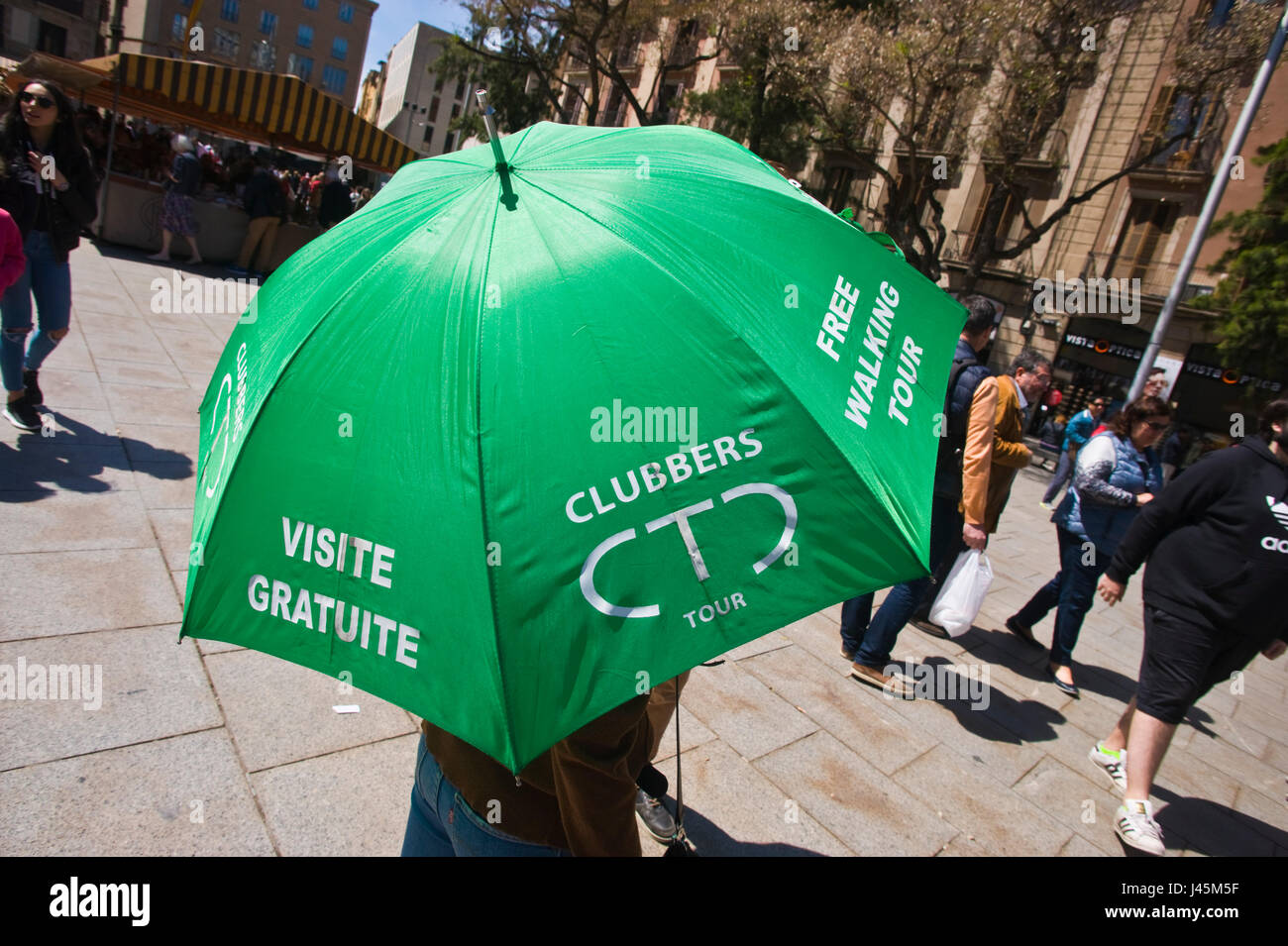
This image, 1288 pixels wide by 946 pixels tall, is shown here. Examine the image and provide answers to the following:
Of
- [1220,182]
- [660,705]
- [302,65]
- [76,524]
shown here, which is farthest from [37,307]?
[302,65]

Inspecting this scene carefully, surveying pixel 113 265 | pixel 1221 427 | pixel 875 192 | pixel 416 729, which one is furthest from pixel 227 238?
pixel 1221 427

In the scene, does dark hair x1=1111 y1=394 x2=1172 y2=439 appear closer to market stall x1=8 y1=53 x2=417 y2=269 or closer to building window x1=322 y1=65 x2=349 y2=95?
market stall x1=8 y1=53 x2=417 y2=269

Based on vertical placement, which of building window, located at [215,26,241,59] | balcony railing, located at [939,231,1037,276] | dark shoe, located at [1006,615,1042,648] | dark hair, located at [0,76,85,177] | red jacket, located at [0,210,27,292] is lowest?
dark shoe, located at [1006,615,1042,648]

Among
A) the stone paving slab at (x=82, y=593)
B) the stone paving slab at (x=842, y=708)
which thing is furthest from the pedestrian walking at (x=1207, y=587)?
the stone paving slab at (x=82, y=593)

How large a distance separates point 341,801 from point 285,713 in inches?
22.0

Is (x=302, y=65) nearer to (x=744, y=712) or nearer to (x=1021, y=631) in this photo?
(x=1021, y=631)

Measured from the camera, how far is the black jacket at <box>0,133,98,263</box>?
4207 millimetres

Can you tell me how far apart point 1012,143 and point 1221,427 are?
392 inches

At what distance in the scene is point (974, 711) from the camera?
409 centimetres

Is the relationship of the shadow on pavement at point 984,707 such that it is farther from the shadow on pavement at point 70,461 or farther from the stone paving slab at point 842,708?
the shadow on pavement at point 70,461

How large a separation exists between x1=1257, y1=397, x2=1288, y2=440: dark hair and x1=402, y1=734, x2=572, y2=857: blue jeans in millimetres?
3333

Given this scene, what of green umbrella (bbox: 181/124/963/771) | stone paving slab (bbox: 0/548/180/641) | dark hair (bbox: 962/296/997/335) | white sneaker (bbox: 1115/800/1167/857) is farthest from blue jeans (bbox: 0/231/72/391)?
white sneaker (bbox: 1115/800/1167/857)

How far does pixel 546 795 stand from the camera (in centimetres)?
142

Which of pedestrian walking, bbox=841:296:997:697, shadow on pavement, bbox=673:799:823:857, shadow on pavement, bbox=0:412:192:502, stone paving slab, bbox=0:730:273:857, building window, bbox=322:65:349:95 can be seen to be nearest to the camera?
stone paving slab, bbox=0:730:273:857
